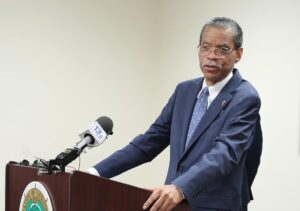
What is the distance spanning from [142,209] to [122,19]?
275 centimetres

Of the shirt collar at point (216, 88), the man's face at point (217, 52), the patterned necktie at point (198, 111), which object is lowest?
the patterned necktie at point (198, 111)

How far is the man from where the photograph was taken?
147 centimetres

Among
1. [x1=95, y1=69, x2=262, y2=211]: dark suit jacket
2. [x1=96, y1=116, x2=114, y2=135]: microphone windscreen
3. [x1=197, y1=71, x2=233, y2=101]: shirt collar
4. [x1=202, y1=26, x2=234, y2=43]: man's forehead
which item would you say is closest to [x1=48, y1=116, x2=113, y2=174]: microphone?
[x1=96, y1=116, x2=114, y2=135]: microphone windscreen

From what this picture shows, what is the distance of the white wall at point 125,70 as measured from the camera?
2.82 metres

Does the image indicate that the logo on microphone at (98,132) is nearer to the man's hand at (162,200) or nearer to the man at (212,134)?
the man at (212,134)

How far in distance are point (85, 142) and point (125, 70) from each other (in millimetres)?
2364

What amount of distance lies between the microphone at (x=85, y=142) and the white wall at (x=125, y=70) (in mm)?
1547

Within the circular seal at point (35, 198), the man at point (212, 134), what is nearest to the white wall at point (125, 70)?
the man at point (212, 134)

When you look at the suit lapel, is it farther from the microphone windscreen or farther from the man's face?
the microphone windscreen

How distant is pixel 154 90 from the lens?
160 inches

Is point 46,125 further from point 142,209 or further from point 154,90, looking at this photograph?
point 142,209

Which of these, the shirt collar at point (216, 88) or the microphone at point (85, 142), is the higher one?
the shirt collar at point (216, 88)

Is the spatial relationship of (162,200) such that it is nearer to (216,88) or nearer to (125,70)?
(216,88)

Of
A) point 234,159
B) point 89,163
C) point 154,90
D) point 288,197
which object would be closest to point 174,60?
point 154,90
